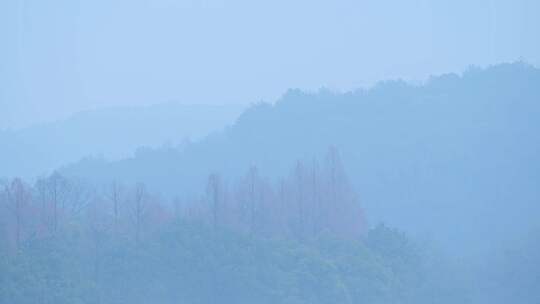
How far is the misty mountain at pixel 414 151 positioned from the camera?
153 feet

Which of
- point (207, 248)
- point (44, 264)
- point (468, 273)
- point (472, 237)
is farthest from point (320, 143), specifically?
point (44, 264)

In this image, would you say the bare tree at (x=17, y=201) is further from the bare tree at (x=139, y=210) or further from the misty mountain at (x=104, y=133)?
the misty mountain at (x=104, y=133)

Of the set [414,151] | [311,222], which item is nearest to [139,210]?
[311,222]

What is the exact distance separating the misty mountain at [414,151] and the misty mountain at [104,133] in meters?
16.4

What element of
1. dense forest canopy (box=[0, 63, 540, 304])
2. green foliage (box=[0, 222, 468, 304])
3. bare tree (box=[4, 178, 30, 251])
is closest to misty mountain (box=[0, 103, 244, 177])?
dense forest canopy (box=[0, 63, 540, 304])

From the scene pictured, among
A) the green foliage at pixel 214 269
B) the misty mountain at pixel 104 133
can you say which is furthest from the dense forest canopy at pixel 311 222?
the misty mountain at pixel 104 133

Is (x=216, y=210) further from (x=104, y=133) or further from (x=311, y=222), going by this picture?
(x=104, y=133)

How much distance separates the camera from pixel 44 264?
29125mm

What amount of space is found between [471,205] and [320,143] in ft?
39.8

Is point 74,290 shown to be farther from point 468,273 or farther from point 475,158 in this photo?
point 475,158

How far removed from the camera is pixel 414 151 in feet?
174

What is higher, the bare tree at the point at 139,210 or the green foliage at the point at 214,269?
the bare tree at the point at 139,210

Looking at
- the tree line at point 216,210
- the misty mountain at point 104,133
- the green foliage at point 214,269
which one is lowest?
the green foliage at point 214,269

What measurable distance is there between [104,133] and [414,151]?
44957mm
